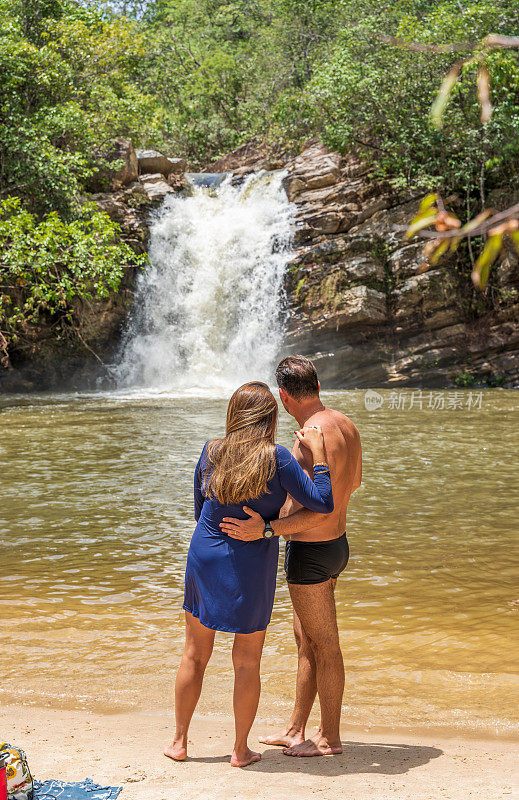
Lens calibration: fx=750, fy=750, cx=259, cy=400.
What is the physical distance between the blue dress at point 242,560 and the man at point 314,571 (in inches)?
4.0

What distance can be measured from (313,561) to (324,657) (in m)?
0.43

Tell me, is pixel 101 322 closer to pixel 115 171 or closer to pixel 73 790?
pixel 115 171

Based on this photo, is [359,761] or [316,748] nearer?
[359,761]

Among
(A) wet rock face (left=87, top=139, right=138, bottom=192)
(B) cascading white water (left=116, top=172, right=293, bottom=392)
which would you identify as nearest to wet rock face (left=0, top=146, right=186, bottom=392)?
(A) wet rock face (left=87, top=139, right=138, bottom=192)

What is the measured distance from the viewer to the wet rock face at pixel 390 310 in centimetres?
1980

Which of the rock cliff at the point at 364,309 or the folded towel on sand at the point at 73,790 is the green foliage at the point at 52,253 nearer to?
the rock cliff at the point at 364,309

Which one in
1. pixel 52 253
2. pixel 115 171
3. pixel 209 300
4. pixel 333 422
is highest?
pixel 115 171

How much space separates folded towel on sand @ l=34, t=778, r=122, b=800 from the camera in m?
2.58

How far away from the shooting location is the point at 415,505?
7984mm

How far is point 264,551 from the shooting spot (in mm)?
3125

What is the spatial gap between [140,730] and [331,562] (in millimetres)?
1190

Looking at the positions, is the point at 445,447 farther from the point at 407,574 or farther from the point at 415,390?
the point at 415,390

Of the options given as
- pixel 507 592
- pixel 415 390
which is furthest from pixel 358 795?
pixel 415 390

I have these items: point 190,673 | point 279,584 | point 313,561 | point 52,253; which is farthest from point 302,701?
point 52,253
